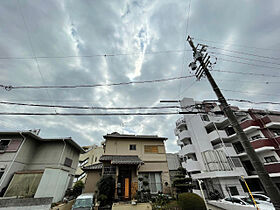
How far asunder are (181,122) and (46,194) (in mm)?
21374

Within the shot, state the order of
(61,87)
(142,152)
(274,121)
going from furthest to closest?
(274,121) < (142,152) < (61,87)

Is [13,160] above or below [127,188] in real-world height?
above

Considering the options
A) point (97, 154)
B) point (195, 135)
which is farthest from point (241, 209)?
point (97, 154)

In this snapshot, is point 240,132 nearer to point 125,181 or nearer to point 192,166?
point 125,181

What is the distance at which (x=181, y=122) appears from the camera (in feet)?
75.4

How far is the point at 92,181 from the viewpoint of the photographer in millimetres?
12875

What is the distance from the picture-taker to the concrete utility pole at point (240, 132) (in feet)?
12.7

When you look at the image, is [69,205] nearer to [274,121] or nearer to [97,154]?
[97,154]

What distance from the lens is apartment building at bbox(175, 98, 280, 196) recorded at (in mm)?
14438

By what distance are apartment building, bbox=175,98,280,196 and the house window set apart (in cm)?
703

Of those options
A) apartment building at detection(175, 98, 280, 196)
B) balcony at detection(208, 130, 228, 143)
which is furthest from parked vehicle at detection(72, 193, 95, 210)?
balcony at detection(208, 130, 228, 143)

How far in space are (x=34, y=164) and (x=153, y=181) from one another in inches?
514

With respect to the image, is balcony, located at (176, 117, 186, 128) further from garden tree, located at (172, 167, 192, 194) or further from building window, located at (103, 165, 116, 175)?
building window, located at (103, 165, 116, 175)

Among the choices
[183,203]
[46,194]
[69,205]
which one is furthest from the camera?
[69,205]
